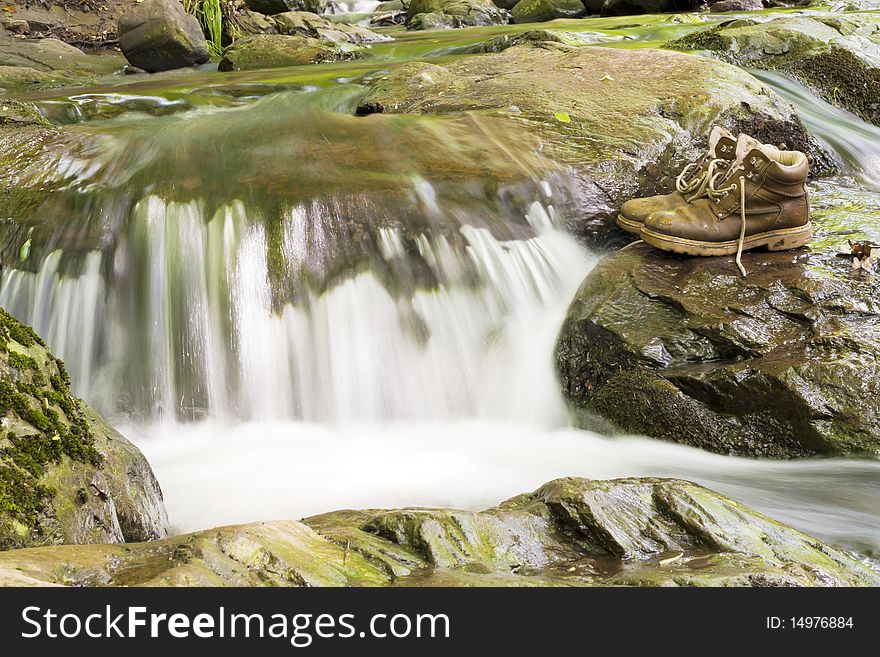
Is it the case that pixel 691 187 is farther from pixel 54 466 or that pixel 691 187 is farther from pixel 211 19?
pixel 211 19

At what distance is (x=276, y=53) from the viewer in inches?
435

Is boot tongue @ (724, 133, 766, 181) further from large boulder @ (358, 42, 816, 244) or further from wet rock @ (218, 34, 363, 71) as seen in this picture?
wet rock @ (218, 34, 363, 71)

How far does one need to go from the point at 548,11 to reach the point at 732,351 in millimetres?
15862

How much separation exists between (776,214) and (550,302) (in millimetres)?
1328

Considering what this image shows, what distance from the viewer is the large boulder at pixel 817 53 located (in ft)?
26.0

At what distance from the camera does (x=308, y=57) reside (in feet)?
36.0

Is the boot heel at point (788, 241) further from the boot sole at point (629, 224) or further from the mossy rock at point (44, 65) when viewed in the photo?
the mossy rock at point (44, 65)

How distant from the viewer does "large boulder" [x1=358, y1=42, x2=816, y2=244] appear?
5.44 metres

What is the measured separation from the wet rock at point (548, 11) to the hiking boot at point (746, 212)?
48.2 ft

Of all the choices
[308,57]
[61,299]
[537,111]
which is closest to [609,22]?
[308,57]

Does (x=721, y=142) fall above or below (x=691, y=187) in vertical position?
above

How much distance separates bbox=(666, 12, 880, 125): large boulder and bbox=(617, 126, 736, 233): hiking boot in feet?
13.4

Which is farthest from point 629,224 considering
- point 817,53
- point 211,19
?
point 211,19
